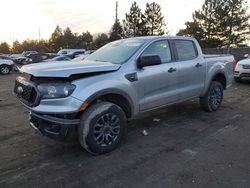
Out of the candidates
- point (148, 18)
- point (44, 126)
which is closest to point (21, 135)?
point (44, 126)

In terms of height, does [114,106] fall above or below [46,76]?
below

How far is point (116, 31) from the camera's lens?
53781mm

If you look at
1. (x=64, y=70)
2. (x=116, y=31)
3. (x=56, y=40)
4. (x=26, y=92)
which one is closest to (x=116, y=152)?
(x=64, y=70)

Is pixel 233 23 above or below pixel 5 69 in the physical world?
above

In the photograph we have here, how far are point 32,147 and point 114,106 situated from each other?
156 cm

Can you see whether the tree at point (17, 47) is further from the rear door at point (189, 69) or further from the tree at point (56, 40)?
the rear door at point (189, 69)

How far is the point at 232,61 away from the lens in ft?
25.6

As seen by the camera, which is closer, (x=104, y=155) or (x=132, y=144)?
(x=104, y=155)

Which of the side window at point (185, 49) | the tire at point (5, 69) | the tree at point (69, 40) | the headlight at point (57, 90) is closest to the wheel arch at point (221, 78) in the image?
the side window at point (185, 49)

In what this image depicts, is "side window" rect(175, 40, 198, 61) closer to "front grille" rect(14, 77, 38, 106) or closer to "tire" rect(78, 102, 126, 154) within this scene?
"tire" rect(78, 102, 126, 154)

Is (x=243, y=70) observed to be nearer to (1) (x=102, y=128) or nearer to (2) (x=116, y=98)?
(2) (x=116, y=98)

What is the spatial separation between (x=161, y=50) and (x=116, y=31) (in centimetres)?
4917

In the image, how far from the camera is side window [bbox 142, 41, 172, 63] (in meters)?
5.47

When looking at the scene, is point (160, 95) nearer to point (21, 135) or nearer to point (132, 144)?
point (132, 144)
